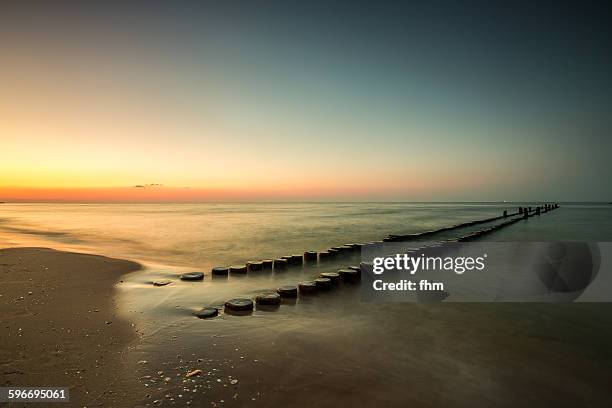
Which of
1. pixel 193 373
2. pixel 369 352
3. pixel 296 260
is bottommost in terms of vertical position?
pixel 296 260

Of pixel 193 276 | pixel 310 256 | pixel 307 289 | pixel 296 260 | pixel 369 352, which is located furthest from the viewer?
pixel 310 256

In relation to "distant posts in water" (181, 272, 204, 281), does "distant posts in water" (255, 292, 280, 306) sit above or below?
above

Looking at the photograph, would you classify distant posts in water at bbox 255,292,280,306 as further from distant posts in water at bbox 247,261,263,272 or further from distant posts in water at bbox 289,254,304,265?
distant posts in water at bbox 289,254,304,265

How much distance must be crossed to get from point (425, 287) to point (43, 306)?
1034cm

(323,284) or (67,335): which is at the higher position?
(67,335)

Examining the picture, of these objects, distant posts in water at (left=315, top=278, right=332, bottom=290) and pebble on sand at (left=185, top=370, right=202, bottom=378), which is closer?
pebble on sand at (left=185, top=370, right=202, bottom=378)

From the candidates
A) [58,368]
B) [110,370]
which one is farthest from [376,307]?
[58,368]

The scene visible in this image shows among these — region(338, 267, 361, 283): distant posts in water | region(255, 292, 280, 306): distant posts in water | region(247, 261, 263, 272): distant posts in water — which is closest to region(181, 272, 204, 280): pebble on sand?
region(247, 261, 263, 272): distant posts in water

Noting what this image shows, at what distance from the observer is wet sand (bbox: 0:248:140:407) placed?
4566mm

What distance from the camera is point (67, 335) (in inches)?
241

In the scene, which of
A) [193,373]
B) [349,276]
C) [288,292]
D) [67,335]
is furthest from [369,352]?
[67,335]

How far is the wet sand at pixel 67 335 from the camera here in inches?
180

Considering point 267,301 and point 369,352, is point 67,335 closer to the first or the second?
point 267,301

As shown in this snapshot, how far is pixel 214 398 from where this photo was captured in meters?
4.30
